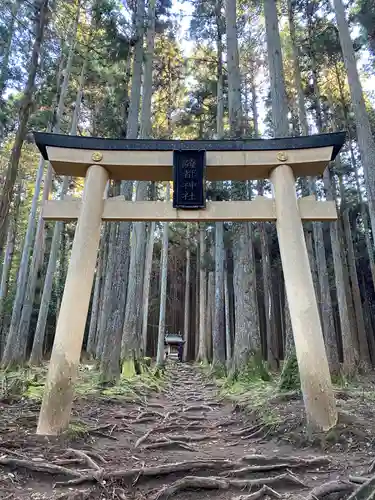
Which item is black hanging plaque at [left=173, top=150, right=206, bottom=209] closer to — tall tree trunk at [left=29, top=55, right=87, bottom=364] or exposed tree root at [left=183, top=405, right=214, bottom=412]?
exposed tree root at [left=183, top=405, right=214, bottom=412]

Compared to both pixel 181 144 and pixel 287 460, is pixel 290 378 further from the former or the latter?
pixel 181 144

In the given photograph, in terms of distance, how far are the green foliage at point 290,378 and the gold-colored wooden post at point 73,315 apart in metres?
3.41

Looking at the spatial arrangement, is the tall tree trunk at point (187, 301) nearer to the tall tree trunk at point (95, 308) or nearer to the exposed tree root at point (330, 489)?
the tall tree trunk at point (95, 308)

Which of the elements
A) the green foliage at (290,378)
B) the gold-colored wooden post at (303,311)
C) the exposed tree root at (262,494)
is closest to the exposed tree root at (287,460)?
the exposed tree root at (262,494)

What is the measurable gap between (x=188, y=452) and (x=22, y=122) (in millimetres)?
4890

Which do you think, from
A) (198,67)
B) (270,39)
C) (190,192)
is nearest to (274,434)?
(190,192)

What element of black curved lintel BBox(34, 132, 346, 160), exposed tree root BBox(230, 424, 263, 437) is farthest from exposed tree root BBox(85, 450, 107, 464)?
black curved lintel BBox(34, 132, 346, 160)

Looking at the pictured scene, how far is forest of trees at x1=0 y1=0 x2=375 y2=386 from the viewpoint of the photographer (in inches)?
305

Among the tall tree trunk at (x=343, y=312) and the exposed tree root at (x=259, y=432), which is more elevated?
the tall tree trunk at (x=343, y=312)

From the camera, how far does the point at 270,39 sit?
25.0 ft

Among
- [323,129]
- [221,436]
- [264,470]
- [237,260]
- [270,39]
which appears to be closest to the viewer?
[264,470]

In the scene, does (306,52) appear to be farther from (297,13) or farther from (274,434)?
(274,434)

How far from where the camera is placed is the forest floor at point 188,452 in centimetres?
292

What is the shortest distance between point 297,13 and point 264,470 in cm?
1370
